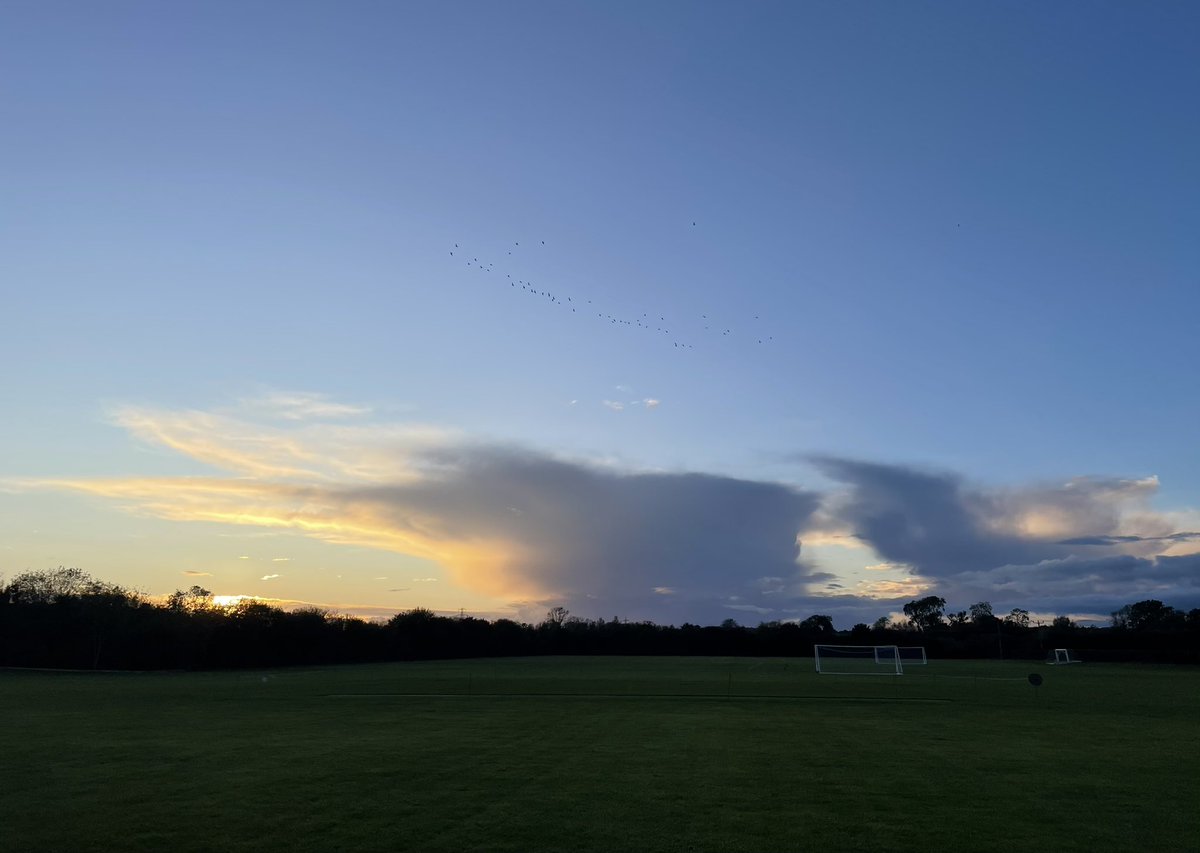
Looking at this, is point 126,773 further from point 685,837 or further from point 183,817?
point 685,837

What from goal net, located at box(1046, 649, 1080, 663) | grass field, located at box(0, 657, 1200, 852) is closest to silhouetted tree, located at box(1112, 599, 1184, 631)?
goal net, located at box(1046, 649, 1080, 663)

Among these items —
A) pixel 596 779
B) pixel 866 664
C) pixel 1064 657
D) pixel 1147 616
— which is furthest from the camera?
pixel 1147 616

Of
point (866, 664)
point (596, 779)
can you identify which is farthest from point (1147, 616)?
point (596, 779)

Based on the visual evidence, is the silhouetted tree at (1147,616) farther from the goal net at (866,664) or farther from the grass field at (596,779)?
the grass field at (596,779)

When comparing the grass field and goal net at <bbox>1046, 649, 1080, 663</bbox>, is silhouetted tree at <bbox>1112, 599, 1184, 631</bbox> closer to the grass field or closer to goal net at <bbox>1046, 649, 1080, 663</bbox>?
goal net at <bbox>1046, 649, 1080, 663</bbox>

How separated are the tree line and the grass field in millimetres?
71248

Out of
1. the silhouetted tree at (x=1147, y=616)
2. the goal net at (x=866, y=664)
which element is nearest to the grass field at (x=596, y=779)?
the goal net at (x=866, y=664)

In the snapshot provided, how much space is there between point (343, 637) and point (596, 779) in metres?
105

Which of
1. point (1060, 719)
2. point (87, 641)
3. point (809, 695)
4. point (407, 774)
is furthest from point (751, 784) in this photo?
point (87, 641)

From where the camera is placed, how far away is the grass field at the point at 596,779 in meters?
12.5

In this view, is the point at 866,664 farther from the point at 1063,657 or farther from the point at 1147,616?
the point at 1147,616

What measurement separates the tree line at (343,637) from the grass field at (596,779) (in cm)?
7125

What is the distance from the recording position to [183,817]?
13.5 m

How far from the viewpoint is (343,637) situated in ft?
373
